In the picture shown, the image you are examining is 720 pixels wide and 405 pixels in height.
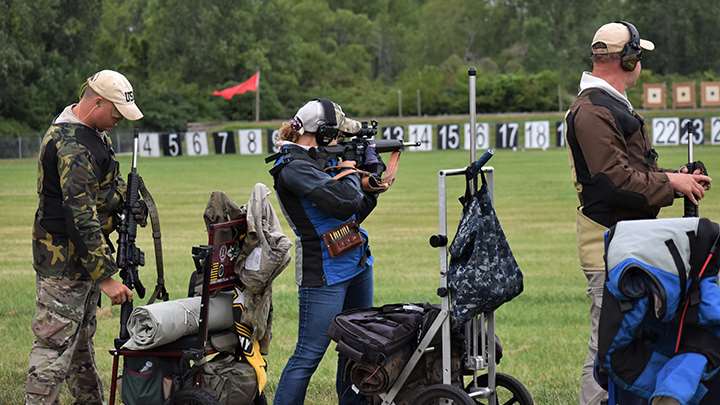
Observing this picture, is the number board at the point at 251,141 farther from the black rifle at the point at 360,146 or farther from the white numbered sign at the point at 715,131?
the black rifle at the point at 360,146

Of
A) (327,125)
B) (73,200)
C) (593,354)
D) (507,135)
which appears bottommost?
(593,354)

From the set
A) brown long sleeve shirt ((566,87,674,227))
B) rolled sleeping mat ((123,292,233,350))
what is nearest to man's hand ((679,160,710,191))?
brown long sleeve shirt ((566,87,674,227))

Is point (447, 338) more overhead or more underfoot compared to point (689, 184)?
more underfoot

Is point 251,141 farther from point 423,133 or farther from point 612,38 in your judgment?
point 612,38

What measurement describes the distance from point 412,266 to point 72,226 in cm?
856

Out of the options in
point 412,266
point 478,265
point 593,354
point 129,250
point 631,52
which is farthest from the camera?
point 412,266

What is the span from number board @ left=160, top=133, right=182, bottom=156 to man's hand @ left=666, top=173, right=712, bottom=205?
53.6 m

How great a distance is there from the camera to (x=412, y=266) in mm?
14164

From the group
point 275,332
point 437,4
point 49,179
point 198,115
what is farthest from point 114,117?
point 437,4

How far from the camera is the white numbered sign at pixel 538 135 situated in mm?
54531

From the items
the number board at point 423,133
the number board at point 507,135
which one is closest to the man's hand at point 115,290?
the number board at point 507,135

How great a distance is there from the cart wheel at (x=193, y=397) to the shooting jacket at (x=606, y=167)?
78.9 inches

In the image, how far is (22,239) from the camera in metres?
18.0

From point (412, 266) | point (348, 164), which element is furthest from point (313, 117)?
point (412, 266)
